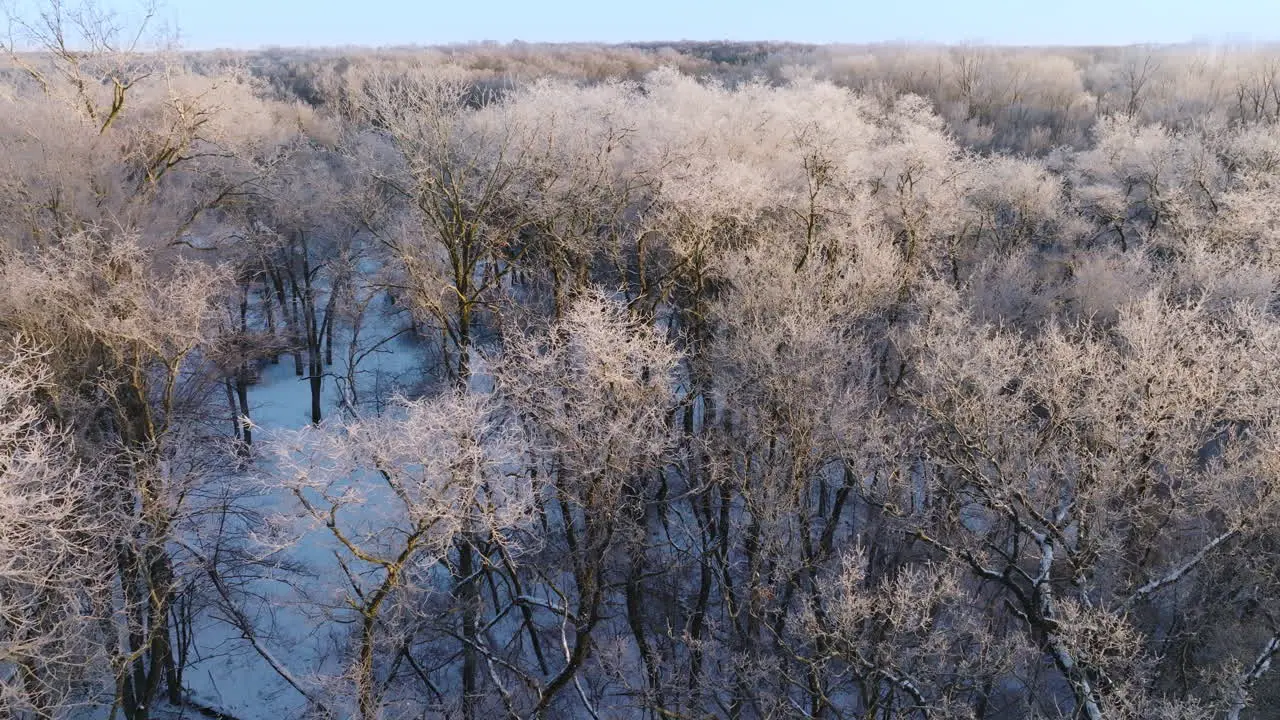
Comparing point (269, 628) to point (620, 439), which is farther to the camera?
point (269, 628)

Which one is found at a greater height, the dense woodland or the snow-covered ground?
the dense woodland

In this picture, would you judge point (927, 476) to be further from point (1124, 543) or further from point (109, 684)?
point (109, 684)

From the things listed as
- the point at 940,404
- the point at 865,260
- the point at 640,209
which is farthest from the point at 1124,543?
the point at 640,209

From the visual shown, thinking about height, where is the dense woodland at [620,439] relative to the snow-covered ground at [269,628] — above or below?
above

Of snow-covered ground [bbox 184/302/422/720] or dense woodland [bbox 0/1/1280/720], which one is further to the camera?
snow-covered ground [bbox 184/302/422/720]

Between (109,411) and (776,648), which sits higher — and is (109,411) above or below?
above

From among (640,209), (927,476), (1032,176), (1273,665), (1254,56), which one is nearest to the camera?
(1273,665)

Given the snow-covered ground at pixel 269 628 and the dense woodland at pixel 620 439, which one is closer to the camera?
the dense woodland at pixel 620 439

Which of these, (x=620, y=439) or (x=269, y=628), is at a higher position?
(x=620, y=439)
